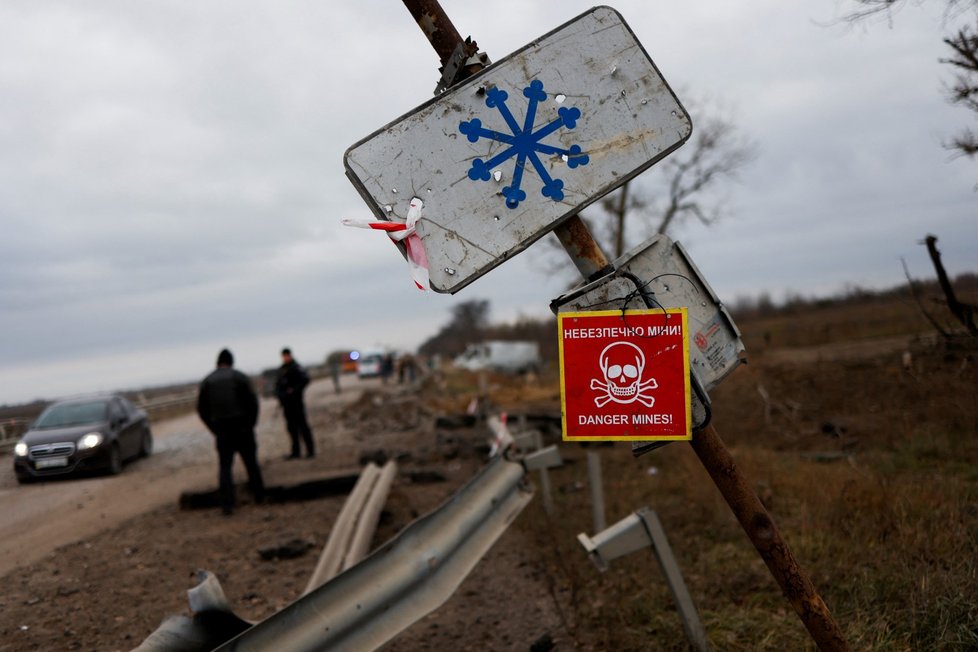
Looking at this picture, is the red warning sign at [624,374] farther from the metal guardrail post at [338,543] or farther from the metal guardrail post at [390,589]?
the metal guardrail post at [338,543]

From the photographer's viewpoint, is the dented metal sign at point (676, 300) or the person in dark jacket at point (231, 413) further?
the person in dark jacket at point (231, 413)

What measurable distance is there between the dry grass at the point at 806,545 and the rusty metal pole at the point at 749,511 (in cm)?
98

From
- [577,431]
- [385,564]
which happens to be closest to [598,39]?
[577,431]

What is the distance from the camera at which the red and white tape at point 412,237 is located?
233 cm

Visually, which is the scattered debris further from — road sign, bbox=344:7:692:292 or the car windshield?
the car windshield

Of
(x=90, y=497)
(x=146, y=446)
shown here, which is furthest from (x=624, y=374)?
(x=146, y=446)

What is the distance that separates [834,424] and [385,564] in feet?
37.7

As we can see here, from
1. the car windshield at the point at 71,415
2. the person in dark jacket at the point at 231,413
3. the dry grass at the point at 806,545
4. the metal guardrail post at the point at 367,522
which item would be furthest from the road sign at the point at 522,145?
the car windshield at the point at 71,415

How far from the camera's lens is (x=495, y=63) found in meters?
2.40

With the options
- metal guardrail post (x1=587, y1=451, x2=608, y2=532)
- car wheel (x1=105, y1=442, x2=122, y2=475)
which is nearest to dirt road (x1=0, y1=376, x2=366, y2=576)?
car wheel (x1=105, y1=442, x2=122, y2=475)

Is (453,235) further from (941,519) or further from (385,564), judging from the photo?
(941,519)

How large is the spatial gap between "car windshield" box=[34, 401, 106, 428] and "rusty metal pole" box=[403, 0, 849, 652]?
44.2 feet

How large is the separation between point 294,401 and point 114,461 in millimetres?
3212

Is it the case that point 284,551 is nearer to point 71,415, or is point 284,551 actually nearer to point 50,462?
point 50,462
